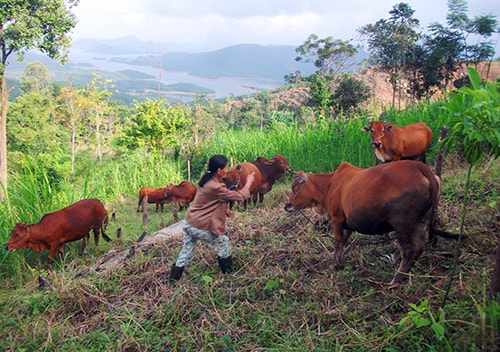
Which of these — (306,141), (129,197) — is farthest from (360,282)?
(129,197)

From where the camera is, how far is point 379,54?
550 inches

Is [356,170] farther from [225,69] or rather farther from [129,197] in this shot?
[225,69]

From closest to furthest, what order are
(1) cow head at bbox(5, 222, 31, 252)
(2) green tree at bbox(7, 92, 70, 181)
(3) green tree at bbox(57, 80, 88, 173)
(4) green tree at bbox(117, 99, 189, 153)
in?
(1) cow head at bbox(5, 222, 31, 252) → (4) green tree at bbox(117, 99, 189, 153) → (2) green tree at bbox(7, 92, 70, 181) → (3) green tree at bbox(57, 80, 88, 173)

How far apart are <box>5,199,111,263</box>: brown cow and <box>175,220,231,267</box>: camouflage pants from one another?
2367 millimetres

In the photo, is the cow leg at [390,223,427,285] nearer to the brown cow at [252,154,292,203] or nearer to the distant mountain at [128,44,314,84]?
the brown cow at [252,154,292,203]

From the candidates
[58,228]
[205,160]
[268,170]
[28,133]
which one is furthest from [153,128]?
[28,133]

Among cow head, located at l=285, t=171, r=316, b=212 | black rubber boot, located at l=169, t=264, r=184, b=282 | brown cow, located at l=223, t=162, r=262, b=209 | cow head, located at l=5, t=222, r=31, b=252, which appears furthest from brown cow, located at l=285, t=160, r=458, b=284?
cow head, located at l=5, t=222, r=31, b=252

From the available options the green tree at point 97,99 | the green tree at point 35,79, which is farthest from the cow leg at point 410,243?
the green tree at point 35,79

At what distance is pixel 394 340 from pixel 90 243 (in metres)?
5.57

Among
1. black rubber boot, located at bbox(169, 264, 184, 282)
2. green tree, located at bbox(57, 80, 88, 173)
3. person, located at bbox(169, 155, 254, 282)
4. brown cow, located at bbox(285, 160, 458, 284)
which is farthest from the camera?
green tree, located at bbox(57, 80, 88, 173)

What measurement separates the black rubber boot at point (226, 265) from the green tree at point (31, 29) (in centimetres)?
1045

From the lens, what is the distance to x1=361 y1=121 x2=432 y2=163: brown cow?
6914 millimetres

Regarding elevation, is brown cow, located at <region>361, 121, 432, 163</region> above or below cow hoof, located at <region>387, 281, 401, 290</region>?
above

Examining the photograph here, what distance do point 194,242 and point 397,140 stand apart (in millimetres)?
3899
